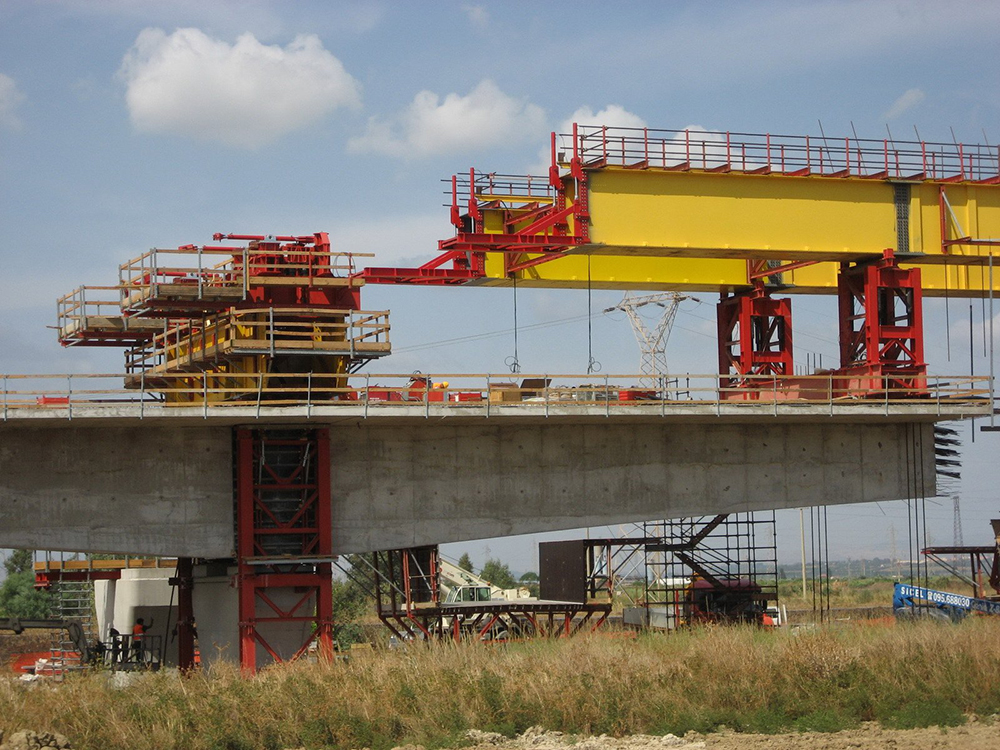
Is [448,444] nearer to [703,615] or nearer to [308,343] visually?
[308,343]

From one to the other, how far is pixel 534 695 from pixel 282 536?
9056 mm

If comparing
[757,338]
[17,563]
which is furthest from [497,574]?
[757,338]

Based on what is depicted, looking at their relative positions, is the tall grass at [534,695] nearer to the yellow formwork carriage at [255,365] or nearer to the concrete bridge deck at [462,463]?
the concrete bridge deck at [462,463]

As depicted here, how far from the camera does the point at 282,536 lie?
32.2m

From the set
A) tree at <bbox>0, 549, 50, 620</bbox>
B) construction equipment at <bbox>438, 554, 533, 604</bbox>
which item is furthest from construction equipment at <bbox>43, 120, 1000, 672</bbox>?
tree at <bbox>0, 549, 50, 620</bbox>

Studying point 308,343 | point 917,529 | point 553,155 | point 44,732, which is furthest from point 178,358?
point 917,529

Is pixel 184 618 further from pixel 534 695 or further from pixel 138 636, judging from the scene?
pixel 534 695

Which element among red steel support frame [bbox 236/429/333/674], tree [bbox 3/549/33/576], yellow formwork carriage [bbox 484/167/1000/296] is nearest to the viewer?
red steel support frame [bbox 236/429/333/674]

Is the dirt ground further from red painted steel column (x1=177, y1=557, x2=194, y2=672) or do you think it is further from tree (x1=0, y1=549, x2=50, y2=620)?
tree (x1=0, y1=549, x2=50, y2=620)

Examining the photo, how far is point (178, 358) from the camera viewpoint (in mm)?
35000

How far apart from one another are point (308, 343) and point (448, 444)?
4.12 metres

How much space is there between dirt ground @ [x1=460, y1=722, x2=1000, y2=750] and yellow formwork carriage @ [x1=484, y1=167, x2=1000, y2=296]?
14184 millimetres

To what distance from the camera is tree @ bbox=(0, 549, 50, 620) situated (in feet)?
255

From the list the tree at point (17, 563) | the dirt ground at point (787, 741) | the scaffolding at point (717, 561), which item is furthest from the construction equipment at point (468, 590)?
the tree at point (17, 563)
